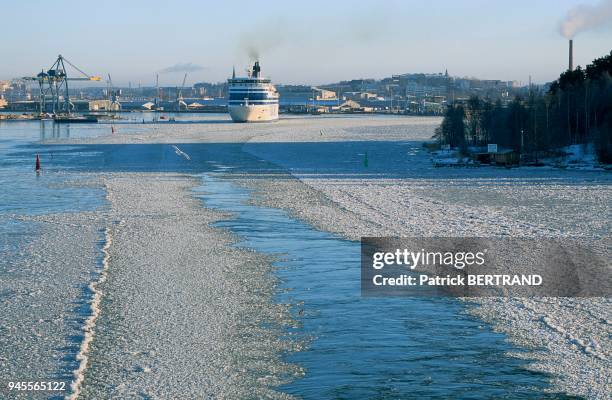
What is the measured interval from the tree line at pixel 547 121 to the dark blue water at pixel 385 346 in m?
20.3

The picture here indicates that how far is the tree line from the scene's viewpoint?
31594 mm

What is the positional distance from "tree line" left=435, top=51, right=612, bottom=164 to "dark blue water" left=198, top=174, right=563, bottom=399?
2034 centimetres

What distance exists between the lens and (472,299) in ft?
30.0

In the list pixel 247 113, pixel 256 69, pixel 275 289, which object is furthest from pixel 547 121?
pixel 256 69

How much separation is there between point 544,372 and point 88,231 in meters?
8.96

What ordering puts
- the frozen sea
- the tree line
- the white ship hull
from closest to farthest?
the frozen sea
the tree line
the white ship hull

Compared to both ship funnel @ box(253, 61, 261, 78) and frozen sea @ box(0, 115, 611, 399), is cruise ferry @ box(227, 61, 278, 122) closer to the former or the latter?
ship funnel @ box(253, 61, 261, 78)

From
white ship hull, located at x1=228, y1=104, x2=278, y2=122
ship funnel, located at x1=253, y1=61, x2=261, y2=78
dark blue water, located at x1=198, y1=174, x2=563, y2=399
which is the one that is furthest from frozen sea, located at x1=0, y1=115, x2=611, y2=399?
ship funnel, located at x1=253, y1=61, x2=261, y2=78

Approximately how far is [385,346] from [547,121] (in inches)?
1083

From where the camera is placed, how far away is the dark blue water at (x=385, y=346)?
21.2ft

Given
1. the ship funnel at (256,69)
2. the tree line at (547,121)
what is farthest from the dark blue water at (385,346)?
the ship funnel at (256,69)

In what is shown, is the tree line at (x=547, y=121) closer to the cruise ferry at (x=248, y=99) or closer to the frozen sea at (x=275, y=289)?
the frozen sea at (x=275, y=289)

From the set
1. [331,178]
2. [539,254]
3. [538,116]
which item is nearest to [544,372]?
[539,254]

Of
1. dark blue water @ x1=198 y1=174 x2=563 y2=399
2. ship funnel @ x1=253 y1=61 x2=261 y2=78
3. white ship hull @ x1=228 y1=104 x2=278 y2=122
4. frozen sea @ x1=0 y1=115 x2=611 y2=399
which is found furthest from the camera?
ship funnel @ x1=253 y1=61 x2=261 y2=78
